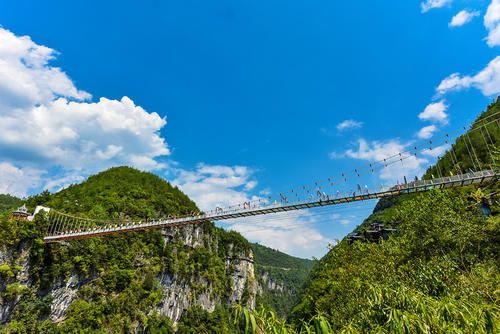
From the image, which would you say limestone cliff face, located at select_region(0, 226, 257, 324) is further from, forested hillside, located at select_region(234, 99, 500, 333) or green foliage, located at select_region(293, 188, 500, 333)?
green foliage, located at select_region(293, 188, 500, 333)

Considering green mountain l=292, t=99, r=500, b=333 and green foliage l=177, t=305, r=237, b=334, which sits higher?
green mountain l=292, t=99, r=500, b=333

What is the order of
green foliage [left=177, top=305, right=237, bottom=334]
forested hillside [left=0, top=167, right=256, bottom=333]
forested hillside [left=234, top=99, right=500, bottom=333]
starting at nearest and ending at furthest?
forested hillside [left=234, top=99, right=500, bottom=333], forested hillside [left=0, top=167, right=256, bottom=333], green foliage [left=177, top=305, right=237, bottom=334]

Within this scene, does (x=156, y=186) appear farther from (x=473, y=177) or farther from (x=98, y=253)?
(x=473, y=177)

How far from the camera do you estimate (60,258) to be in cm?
3462

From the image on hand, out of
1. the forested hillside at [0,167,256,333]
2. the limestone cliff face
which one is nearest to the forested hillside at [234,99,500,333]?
the limestone cliff face

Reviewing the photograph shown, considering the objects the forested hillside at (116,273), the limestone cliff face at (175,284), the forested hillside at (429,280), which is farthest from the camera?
the forested hillside at (116,273)

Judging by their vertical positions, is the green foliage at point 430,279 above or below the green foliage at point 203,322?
above

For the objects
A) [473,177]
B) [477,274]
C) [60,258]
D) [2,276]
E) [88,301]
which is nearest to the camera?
[477,274]

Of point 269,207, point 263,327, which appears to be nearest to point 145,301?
point 269,207

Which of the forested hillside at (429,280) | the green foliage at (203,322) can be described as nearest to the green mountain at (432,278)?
the forested hillside at (429,280)

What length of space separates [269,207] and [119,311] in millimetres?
35473

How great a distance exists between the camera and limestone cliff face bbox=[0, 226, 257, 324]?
2820 cm

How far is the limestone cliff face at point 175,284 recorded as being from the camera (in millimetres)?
28203

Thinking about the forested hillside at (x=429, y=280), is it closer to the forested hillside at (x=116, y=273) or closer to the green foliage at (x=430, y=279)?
the green foliage at (x=430, y=279)
